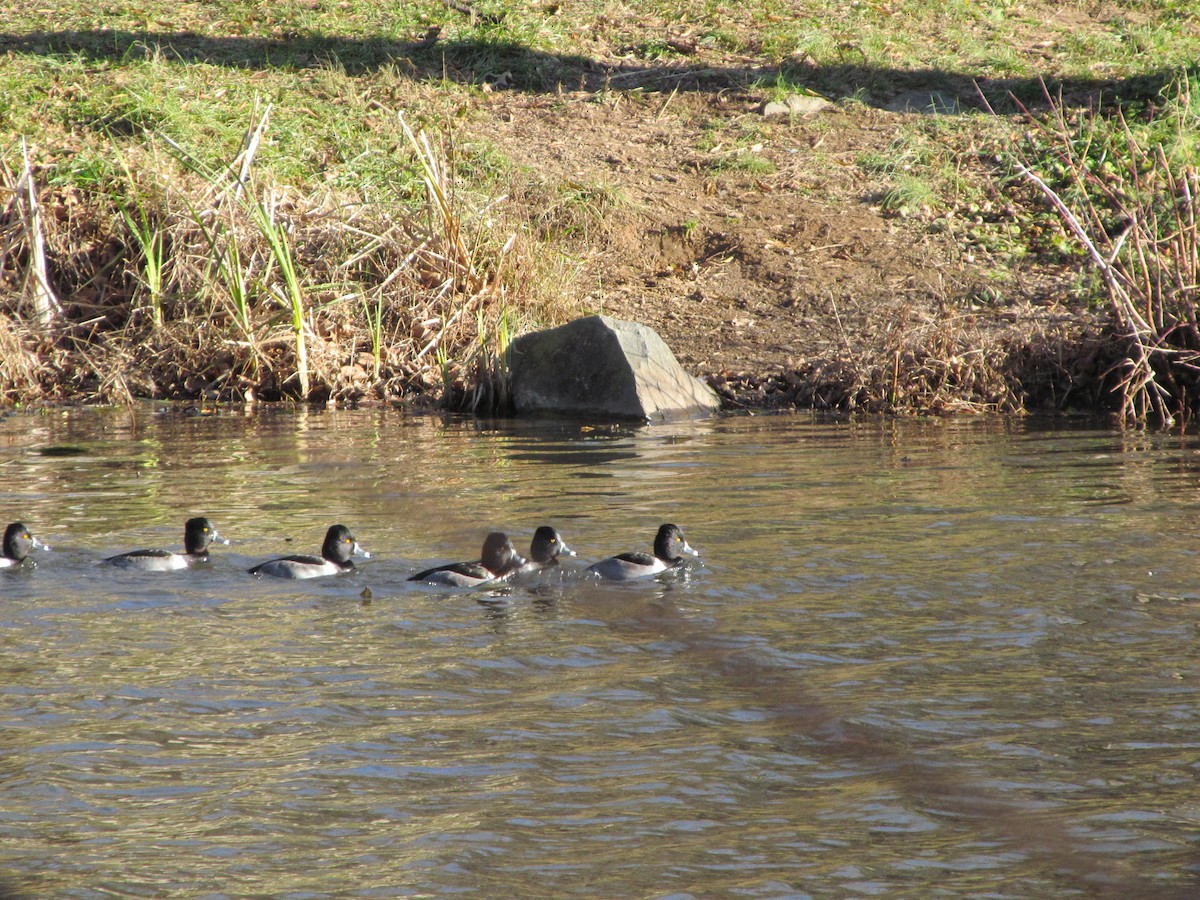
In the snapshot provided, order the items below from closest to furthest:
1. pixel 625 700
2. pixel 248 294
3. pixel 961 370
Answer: pixel 625 700
pixel 961 370
pixel 248 294

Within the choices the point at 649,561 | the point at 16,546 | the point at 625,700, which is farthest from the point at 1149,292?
the point at 16,546

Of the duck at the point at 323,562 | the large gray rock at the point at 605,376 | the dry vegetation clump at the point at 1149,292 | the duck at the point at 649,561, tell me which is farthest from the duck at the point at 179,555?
the dry vegetation clump at the point at 1149,292

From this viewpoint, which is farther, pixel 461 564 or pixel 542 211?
pixel 542 211

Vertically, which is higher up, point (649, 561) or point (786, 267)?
point (786, 267)

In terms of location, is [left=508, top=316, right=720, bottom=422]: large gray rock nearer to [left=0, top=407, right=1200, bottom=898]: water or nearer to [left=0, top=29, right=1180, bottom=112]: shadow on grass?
[left=0, top=407, right=1200, bottom=898]: water

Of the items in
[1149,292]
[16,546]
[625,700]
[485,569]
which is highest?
[1149,292]

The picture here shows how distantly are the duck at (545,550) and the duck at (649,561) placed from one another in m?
0.23

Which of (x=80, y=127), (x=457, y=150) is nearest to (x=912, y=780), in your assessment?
(x=457, y=150)

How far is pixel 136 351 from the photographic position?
16203 millimetres

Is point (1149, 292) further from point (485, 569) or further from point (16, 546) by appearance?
point (16, 546)

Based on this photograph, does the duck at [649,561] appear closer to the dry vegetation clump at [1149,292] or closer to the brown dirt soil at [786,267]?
the dry vegetation clump at [1149,292]

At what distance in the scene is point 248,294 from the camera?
611 inches

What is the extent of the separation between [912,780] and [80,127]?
1701 cm

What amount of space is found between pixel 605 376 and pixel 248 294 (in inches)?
166
